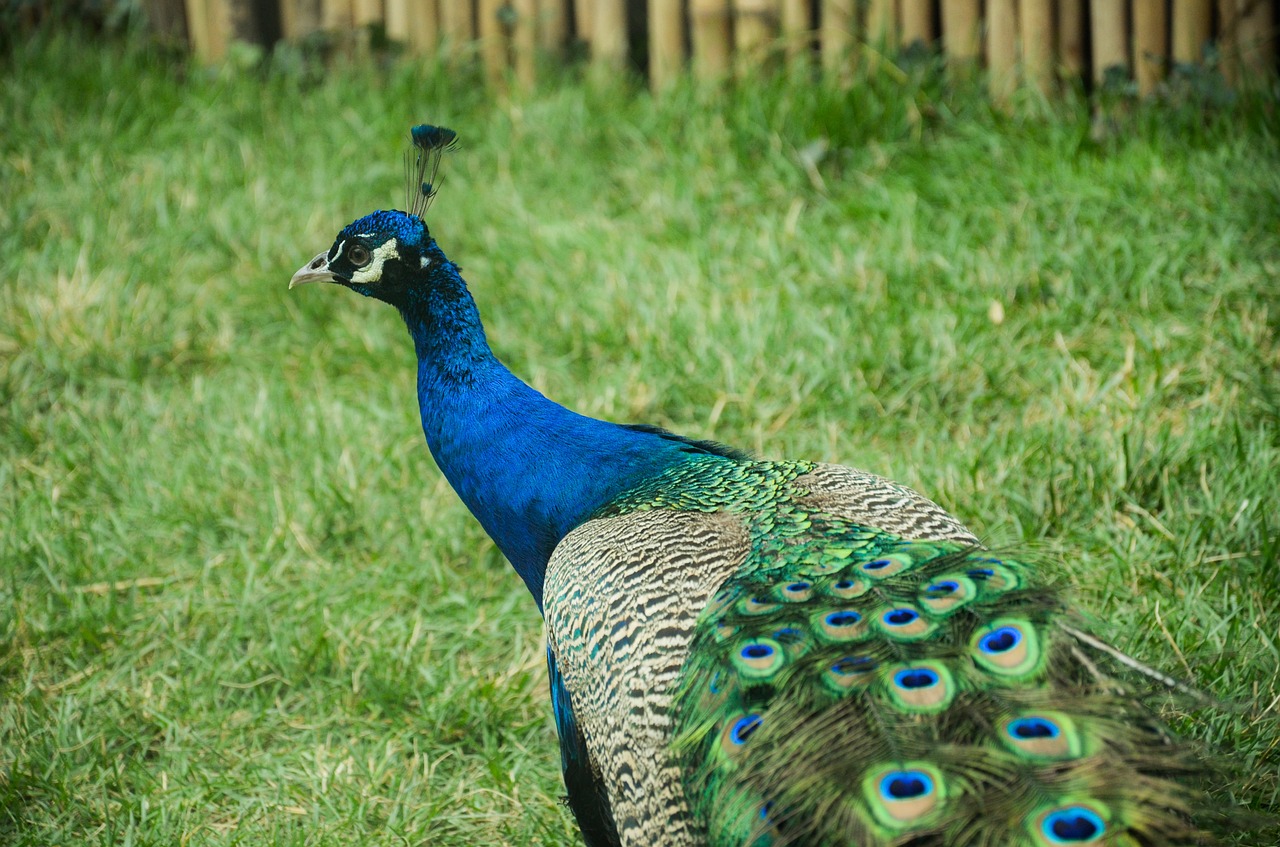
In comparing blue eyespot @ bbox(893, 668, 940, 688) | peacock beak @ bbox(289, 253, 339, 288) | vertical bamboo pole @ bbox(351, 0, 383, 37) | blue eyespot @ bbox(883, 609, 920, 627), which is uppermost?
vertical bamboo pole @ bbox(351, 0, 383, 37)

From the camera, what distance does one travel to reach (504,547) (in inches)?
105

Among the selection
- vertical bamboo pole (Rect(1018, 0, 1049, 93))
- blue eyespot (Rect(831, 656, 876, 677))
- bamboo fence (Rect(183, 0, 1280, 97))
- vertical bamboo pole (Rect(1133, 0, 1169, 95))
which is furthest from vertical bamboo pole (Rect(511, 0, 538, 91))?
blue eyespot (Rect(831, 656, 876, 677))

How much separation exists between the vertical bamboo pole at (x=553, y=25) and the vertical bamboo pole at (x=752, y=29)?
2.52 feet

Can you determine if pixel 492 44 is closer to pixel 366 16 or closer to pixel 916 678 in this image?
pixel 366 16

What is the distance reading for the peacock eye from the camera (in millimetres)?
2764

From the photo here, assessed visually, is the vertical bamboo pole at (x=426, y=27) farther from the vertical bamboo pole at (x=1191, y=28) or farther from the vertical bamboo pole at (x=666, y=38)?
the vertical bamboo pole at (x=1191, y=28)

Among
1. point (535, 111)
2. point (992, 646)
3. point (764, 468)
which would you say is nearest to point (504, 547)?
point (764, 468)

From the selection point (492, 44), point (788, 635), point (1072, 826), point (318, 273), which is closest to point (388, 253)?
point (318, 273)

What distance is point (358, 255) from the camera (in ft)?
9.12

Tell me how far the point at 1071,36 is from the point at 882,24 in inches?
27.4

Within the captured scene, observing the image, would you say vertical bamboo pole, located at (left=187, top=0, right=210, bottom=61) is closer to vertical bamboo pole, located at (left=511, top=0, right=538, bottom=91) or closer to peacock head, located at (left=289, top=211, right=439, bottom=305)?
vertical bamboo pole, located at (left=511, top=0, right=538, bottom=91)

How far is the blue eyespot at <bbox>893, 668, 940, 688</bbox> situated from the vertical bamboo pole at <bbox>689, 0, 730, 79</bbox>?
12.3ft

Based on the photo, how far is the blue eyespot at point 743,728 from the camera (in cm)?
177

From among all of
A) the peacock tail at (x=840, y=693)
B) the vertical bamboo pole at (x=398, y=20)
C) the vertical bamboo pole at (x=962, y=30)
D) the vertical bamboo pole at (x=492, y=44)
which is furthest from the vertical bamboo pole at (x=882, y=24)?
the peacock tail at (x=840, y=693)
